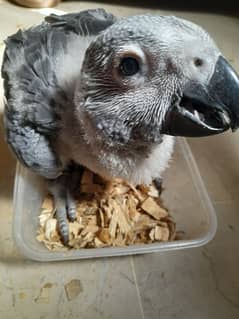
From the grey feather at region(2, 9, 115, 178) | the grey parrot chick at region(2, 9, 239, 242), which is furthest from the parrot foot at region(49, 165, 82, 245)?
the grey feather at region(2, 9, 115, 178)

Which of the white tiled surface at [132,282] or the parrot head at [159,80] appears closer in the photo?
the parrot head at [159,80]

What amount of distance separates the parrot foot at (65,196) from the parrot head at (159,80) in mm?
338

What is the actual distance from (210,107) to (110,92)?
0.42ft

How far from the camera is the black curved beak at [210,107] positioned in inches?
18.3

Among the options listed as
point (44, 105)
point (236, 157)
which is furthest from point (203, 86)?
point (236, 157)

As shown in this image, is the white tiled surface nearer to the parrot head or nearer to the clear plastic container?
the clear plastic container

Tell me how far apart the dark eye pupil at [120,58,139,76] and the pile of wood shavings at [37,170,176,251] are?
0.39m

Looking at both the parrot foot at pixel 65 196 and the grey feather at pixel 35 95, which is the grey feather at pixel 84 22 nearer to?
the grey feather at pixel 35 95

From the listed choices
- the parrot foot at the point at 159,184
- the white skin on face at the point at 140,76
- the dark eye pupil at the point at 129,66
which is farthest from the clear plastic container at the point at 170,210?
the dark eye pupil at the point at 129,66

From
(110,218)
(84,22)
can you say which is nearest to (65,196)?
(110,218)

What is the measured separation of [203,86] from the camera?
1.51 ft

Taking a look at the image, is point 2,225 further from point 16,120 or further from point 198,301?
point 198,301

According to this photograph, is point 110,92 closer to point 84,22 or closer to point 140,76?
point 140,76

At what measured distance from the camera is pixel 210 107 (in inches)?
18.7
